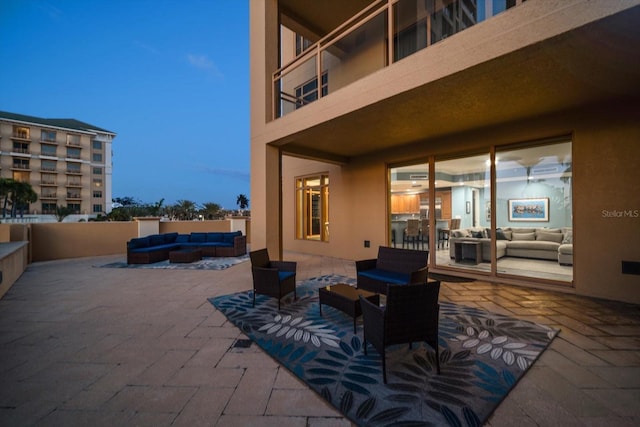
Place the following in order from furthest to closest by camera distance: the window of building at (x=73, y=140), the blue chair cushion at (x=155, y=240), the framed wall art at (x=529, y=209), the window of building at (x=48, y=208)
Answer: the window of building at (x=73, y=140) < the window of building at (x=48, y=208) < the blue chair cushion at (x=155, y=240) < the framed wall art at (x=529, y=209)

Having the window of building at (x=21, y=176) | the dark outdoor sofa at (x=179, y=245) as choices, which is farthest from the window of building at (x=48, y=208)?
the dark outdoor sofa at (x=179, y=245)

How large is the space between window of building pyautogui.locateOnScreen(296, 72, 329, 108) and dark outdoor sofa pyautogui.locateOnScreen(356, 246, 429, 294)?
19.9 feet

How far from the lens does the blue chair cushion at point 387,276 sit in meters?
3.69

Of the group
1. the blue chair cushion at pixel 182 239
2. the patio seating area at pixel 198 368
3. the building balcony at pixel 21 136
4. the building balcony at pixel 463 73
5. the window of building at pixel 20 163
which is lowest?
the patio seating area at pixel 198 368

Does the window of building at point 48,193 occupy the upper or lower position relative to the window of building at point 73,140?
lower

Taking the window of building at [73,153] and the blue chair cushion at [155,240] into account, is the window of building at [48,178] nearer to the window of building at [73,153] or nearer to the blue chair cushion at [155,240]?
the window of building at [73,153]

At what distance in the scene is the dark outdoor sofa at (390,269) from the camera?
375 centimetres

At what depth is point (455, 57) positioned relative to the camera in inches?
117

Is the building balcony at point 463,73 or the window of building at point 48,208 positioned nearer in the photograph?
the building balcony at point 463,73

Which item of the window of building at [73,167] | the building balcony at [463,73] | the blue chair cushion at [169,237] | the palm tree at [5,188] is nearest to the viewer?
the building balcony at [463,73]

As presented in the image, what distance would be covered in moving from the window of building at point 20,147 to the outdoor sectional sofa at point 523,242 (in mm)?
59507

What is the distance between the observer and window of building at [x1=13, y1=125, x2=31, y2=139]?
1513 inches

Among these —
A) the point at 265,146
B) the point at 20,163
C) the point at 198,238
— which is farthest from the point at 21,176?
the point at 265,146

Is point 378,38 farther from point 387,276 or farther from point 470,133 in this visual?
point 387,276
